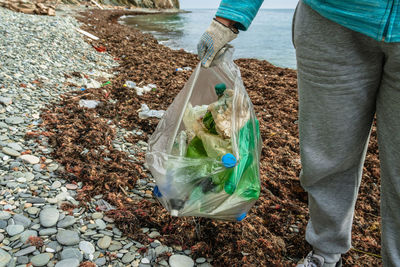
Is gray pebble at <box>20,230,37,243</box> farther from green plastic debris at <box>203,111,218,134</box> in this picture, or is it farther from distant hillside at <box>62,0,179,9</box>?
distant hillside at <box>62,0,179,9</box>

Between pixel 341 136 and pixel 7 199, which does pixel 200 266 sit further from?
pixel 7 199

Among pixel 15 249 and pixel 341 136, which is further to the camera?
pixel 15 249

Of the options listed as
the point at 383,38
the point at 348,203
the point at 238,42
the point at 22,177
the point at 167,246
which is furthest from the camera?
the point at 238,42

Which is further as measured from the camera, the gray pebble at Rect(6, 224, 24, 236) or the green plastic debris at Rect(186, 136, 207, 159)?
the green plastic debris at Rect(186, 136, 207, 159)

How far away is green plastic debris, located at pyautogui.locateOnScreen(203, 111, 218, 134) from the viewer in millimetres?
1901

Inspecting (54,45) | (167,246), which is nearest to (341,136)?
(167,246)

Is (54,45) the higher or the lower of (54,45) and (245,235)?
the higher

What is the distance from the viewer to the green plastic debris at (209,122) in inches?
74.8

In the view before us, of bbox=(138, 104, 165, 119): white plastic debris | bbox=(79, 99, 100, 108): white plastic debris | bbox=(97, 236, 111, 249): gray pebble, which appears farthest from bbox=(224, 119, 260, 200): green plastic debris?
bbox=(79, 99, 100, 108): white plastic debris

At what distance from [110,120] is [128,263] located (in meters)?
2.24

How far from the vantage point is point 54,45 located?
20.1ft

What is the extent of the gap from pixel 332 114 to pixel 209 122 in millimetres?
756

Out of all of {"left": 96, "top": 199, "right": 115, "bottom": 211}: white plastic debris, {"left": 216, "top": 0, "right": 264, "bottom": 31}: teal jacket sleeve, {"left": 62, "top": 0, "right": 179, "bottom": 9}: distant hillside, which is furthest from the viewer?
{"left": 62, "top": 0, "right": 179, "bottom": 9}: distant hillside

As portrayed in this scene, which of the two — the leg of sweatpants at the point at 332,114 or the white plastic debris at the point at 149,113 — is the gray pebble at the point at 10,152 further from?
the leg of sweatpants at the point at 332,114
